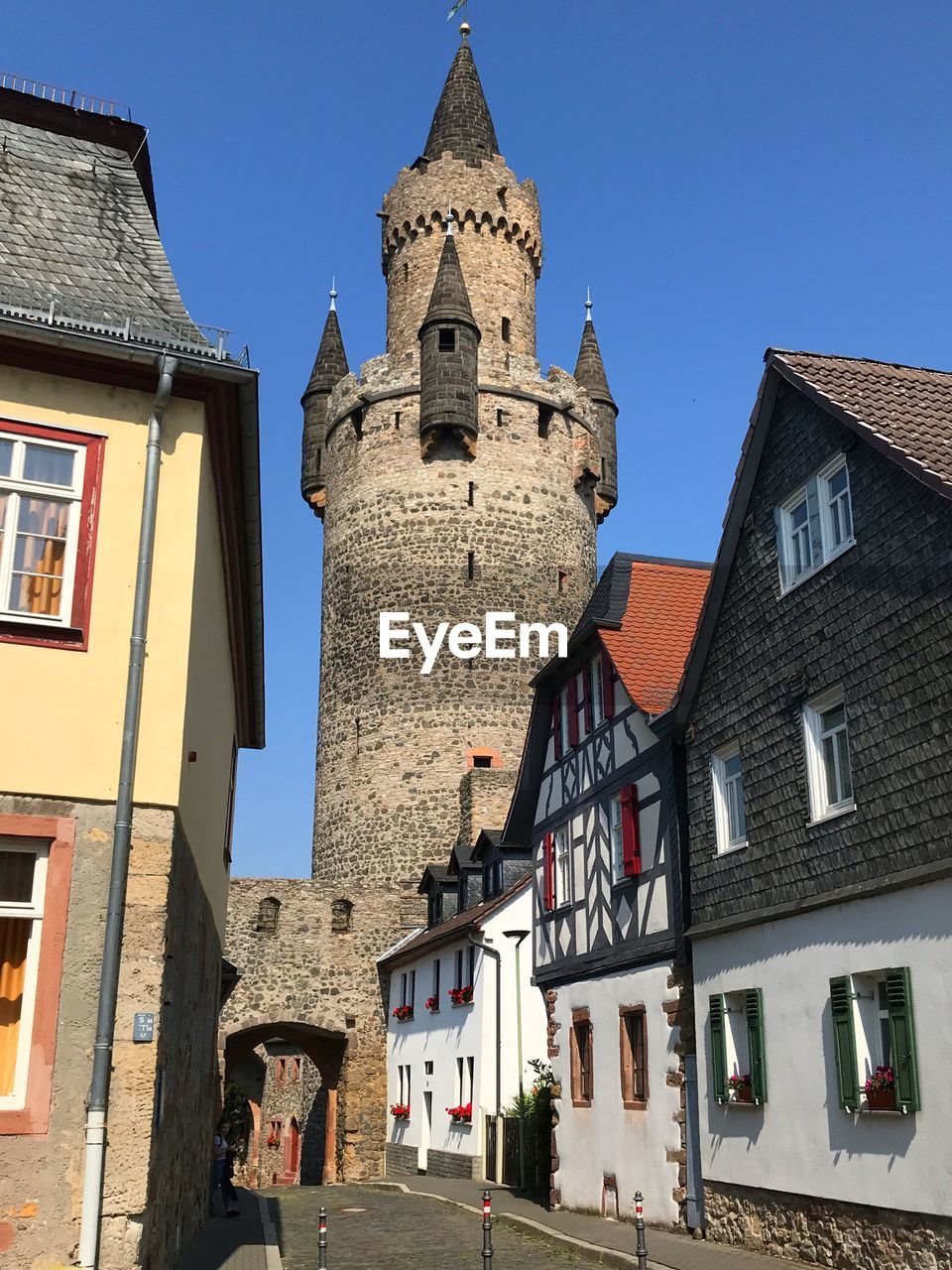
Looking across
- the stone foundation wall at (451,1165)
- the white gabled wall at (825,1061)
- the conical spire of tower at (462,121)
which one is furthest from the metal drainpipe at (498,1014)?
the conical spire of tower at (462,121)

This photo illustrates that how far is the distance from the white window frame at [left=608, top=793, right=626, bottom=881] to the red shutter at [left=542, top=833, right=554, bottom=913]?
2.41 m

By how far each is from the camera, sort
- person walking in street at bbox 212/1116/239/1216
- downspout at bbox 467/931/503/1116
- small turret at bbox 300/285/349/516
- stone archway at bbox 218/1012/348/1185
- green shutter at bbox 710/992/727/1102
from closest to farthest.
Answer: green shutter at bbox 710/992/727/1102 < person walking in street at bbox 212/1116/239/1216 < downspout at bbox 467/931/503/1116 < stone archway at bbox 218/1012/348/1185 < small turret at bbox 300/285/349/516

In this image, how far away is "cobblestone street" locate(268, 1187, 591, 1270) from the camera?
41.2 ft

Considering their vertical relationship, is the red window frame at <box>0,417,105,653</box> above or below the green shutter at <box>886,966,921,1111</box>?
above

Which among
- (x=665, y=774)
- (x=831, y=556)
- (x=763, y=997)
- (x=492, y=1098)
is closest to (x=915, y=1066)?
(x=763, y=997)

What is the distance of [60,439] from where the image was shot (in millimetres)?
8984

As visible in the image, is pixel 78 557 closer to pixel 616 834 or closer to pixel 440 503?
pixel 616 834

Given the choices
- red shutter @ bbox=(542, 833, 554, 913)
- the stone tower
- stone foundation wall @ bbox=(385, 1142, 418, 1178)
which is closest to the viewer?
A: red shutter @ bbox=(542, 833, 554, 913)

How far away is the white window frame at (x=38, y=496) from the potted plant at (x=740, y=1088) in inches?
301

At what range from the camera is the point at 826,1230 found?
11.0m

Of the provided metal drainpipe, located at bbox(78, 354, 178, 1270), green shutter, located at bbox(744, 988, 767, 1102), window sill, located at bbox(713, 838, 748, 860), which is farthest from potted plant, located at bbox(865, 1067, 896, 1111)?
metal drainpipe, located at bbox(78, 354, 178, 1270)

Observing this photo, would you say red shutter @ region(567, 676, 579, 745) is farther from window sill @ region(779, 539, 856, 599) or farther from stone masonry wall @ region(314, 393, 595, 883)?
stone masonry wall @ region(314, 393, 595, 883)

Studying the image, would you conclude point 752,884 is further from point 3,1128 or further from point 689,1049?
point 3,1128

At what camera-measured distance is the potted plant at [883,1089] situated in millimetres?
10102
